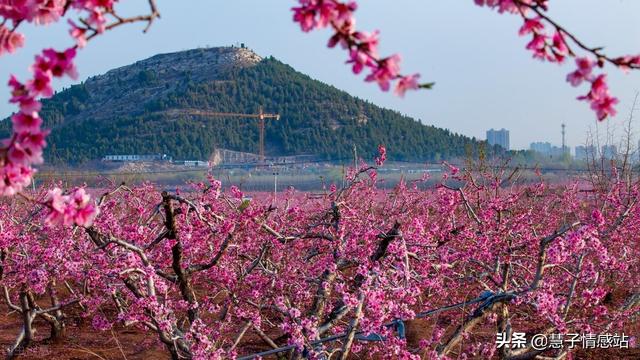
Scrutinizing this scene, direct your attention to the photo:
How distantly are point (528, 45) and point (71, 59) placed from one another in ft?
4.21

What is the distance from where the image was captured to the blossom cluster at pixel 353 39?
177 cm

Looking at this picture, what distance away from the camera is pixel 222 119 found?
7756 centimetres

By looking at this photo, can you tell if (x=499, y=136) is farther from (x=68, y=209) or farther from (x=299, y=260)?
(x=68, y=209)

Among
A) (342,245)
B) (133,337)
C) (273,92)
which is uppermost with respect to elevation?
(273,92)

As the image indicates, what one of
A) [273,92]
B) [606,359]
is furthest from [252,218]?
[273,92]

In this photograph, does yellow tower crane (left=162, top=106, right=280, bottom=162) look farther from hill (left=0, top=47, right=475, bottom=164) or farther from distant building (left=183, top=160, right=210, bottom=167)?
distant building (left=183, top=160, right=210, bottom=167)

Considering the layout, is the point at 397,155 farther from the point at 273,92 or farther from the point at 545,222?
the point at 545,222

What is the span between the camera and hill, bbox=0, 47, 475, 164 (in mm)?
66312

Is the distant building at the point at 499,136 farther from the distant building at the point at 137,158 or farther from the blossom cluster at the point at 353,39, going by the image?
the blossom cluster at the point at 353,39

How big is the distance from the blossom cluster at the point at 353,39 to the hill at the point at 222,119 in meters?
58.4

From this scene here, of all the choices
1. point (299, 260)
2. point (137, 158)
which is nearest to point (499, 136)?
point (137, 158)

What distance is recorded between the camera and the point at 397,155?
200ft

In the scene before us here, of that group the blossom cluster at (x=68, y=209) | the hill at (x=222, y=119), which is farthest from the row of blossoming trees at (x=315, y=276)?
the hill at (x=222, y=119)

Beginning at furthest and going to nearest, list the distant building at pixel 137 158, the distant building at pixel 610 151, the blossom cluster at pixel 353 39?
the distant building at pixel 137 158
the distant building at pixel 610 151
the blossom cluster at pixel 353 39
